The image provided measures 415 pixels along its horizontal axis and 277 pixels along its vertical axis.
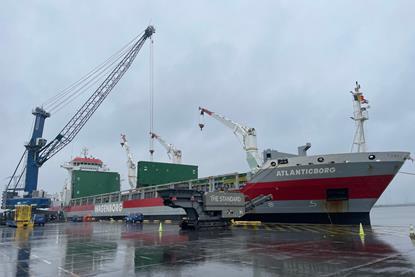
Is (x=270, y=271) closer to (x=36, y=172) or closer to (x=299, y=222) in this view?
(x=299, y=222)

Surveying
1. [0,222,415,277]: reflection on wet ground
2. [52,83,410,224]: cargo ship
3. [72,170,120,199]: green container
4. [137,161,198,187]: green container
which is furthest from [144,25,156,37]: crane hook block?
[0,222,415,277]: reflection on wet ground

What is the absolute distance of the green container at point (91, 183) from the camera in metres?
73.2

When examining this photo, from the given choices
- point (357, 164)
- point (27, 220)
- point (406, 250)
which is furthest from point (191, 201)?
point (27, 220)

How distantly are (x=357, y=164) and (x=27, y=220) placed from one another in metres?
42.5

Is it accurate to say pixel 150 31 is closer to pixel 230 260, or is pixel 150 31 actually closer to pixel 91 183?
pixel 91 183

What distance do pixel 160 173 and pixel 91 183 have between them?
2583cm

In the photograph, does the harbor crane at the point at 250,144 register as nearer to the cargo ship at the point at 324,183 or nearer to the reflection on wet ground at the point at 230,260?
the cargo ship at the point at 324,183

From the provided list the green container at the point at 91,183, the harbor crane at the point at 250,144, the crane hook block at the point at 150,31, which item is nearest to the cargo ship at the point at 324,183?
the harbor crane at the point at 250,144

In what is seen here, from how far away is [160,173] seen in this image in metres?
54.8

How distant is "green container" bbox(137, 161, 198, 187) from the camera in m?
53.7

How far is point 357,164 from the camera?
29531 mm

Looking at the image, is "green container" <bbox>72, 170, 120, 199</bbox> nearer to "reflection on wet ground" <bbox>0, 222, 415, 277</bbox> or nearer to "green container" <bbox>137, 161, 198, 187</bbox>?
"green container" <bbox>137, 161, 198, 187</bbox>

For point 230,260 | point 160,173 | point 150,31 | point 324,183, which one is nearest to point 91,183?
point 160,173

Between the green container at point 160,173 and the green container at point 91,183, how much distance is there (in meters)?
22.9
